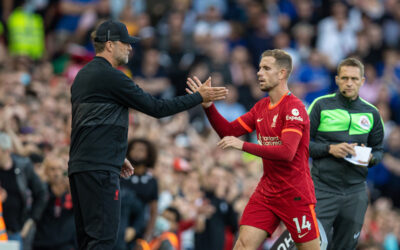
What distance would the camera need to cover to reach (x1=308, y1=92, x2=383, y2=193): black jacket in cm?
874

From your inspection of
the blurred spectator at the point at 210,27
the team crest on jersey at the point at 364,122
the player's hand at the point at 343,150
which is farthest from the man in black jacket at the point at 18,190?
the blurred spectator at the point at 210,27

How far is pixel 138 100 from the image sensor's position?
7055 mm

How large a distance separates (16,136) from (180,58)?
7.20 m

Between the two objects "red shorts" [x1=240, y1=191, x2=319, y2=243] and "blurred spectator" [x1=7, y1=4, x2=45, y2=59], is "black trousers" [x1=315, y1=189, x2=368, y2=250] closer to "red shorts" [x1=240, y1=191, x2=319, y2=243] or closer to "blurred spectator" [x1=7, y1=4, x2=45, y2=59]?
"red shorts" [x1=240, y1=191, x2=319, y2=243]

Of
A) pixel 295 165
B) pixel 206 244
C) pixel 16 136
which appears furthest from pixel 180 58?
pixel 295 165

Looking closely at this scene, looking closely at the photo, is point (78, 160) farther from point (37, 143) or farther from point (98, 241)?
point (37, 143)

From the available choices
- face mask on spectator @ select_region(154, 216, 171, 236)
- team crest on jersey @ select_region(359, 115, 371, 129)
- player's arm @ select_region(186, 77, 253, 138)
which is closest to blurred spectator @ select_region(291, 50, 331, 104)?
face mask on spectator @ select_region(154, 216, 171, 236)

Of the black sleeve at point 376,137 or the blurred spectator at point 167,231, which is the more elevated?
the black sleeve at point 376,137

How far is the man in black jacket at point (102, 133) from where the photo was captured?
6.84m

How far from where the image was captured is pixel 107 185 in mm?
6883

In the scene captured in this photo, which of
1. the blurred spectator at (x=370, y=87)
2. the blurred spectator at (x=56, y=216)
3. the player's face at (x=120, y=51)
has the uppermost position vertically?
the player's face at (x=120, y=51)

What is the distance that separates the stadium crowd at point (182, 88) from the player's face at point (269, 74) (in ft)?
10.6

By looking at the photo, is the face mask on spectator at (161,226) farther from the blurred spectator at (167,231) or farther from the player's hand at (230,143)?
the player's hand at (230,143)

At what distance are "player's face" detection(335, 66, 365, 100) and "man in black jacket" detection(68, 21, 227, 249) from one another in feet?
8.03
